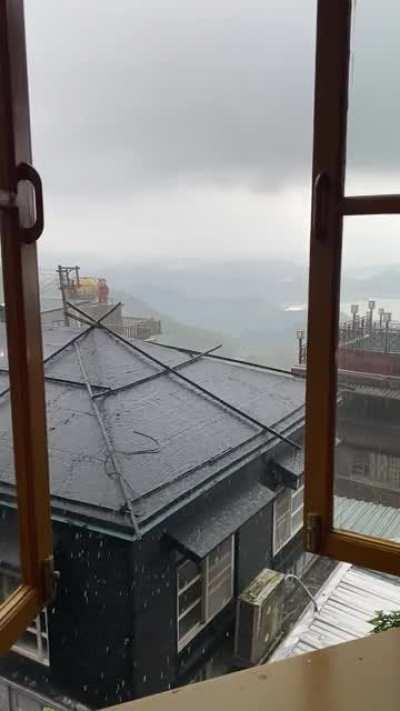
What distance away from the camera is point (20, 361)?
0.96 m

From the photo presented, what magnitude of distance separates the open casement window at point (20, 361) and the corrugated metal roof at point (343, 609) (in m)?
0.74

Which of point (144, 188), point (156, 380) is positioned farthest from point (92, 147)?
point (156, 380)

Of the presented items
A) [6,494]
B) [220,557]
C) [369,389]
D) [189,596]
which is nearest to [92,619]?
[189,596]

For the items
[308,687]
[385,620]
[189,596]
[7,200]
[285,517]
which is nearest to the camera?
[308,687]

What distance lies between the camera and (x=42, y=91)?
5.17 feet

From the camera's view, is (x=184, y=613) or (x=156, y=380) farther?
(x=156, y=380)

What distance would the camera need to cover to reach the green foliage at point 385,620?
1327 millimetres

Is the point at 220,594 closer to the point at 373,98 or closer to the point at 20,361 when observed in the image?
the point at 20,361

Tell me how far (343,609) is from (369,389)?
0.73 metres

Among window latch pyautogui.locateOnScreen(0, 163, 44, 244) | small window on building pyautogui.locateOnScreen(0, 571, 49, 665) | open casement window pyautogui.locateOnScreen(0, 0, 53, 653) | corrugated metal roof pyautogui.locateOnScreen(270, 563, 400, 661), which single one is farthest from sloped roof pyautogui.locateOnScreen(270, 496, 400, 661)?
window latch pyautogui.locateOnScreen(0, 163, 44, 244)

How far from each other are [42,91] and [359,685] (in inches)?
61.7

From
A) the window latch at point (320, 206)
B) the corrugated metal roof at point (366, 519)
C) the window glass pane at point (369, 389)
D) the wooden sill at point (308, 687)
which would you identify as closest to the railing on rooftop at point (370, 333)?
the window glass pane at point (369, 389)

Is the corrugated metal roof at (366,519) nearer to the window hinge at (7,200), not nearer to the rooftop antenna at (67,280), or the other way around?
the window hinge at (7,200)

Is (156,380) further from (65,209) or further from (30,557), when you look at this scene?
(30,557)
